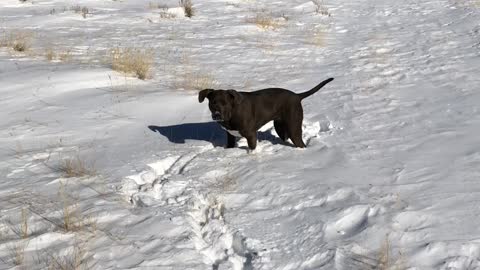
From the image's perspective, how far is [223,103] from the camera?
486 centimetres

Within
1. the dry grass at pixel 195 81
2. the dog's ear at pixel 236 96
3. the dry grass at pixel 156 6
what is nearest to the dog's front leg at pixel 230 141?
the dog's ear at pixel 236 96

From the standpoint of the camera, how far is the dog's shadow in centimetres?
548

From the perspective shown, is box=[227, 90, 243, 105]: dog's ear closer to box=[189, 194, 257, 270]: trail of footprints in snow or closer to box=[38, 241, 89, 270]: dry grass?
box=[189, 194, 257, 270]: trail of footprints in snow

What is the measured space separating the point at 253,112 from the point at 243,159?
52cm

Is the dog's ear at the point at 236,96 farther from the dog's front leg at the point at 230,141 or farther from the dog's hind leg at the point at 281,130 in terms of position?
Result: the dog's hind leg at the point at 281,130

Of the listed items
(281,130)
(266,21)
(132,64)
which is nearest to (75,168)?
(281,130)

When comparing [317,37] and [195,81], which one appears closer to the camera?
[195,81]

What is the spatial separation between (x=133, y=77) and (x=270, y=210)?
4377mm

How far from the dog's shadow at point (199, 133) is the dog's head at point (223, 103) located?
0.60m

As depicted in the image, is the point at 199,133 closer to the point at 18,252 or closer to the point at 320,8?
the point at 18,252

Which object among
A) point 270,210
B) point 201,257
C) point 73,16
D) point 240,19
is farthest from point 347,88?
point 73,16

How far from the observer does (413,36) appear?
9.76 metres

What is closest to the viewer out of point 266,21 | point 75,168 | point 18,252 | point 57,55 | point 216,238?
point 18,252

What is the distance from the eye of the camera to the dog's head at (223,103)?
15.9 ft
